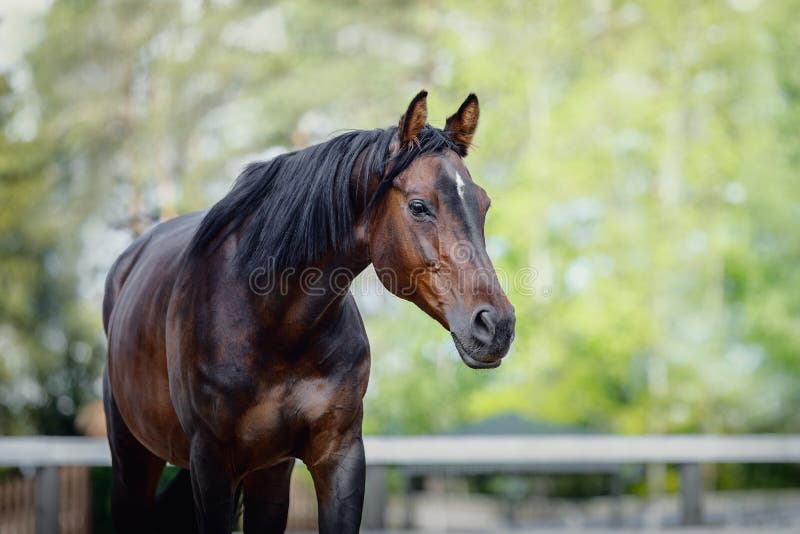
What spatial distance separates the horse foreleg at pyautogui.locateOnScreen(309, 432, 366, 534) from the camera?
2865mm

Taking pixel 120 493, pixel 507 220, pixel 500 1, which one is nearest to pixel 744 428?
pixel 507 220

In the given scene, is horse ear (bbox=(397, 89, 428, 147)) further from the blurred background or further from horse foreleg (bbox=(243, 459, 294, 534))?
the blurred background

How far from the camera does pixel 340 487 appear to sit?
2.87m

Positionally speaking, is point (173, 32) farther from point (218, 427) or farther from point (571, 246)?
point (218, 427)

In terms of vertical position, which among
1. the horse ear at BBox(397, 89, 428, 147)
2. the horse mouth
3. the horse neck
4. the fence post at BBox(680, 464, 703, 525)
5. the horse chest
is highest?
the horse ear at BBox(397, 89, 428, 147)

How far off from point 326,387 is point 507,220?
11.0 m

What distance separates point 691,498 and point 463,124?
14.3ft

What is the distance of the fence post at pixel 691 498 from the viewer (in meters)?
6.27

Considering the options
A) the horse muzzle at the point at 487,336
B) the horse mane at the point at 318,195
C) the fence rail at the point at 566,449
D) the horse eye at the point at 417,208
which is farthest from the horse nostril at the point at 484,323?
the fence rail at the point at 566,449

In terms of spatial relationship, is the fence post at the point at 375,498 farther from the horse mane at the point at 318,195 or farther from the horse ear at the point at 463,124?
the horse ear at the point at 463,124

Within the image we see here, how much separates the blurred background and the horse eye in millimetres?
9644

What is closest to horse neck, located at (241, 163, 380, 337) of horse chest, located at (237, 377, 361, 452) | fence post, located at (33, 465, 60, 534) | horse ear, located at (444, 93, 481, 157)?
horse chest, located at (237, 377, 361, 452)

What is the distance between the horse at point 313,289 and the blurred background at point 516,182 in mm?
9340

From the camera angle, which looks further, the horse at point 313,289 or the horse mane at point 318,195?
the horse mane at point 318,195
